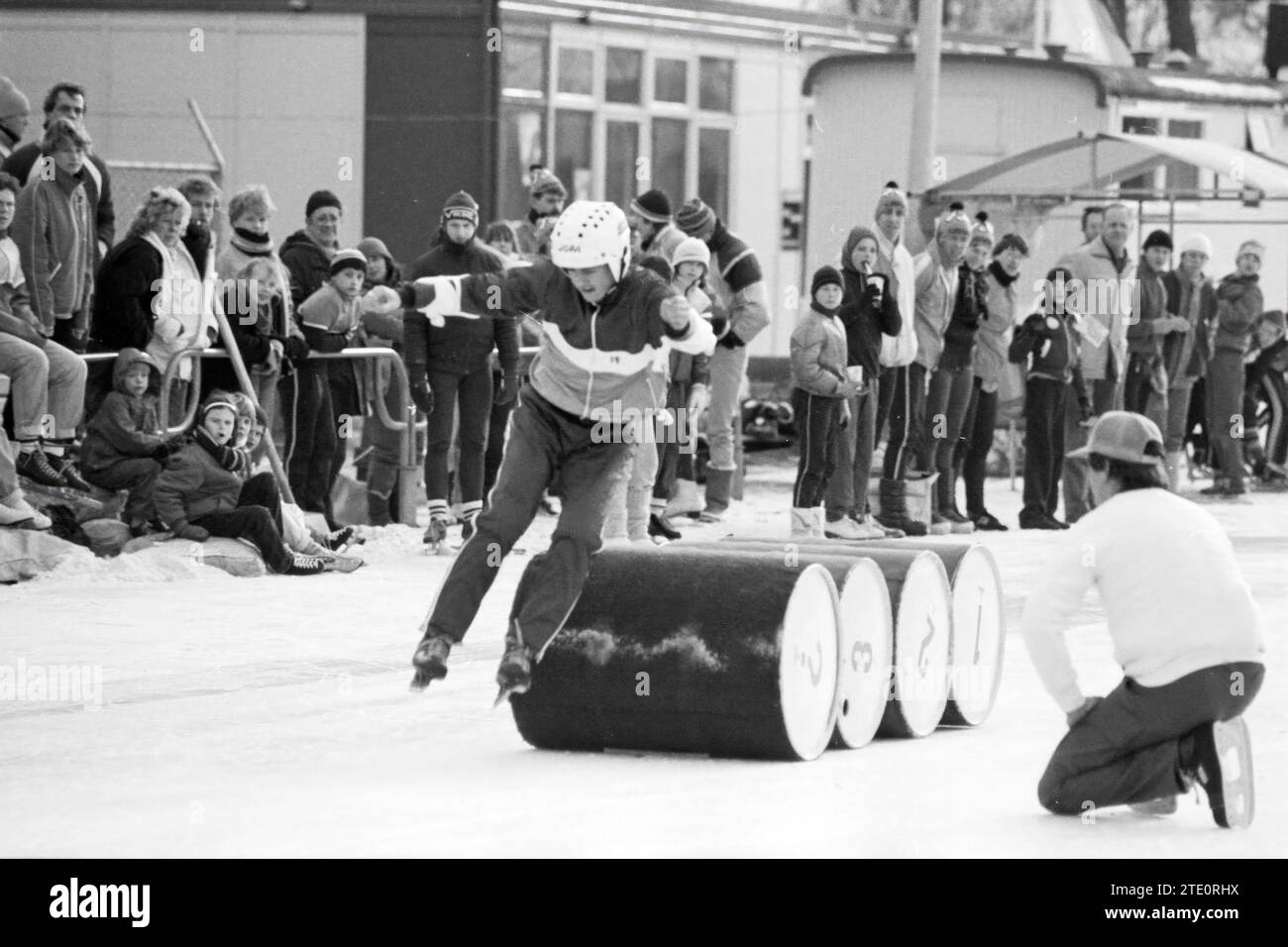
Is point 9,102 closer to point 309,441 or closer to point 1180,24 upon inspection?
point 309,441

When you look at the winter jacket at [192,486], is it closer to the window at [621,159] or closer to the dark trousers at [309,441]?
the dark trousers at [309,441]

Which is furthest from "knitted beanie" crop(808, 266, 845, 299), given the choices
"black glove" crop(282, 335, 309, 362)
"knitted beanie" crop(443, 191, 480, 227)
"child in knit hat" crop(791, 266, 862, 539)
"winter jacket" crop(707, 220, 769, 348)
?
"black glove" crop(282, 335, 309, 362)

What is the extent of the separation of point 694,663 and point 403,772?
106 cm

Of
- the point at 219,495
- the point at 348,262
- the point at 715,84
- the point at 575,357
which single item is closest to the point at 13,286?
the point at 219,495

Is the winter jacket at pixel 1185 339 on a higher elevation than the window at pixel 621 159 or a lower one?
lower

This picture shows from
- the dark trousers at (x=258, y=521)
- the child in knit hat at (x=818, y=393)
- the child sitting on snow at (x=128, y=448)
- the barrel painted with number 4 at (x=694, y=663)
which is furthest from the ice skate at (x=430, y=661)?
the child in knit hat at (x=818, y=393)

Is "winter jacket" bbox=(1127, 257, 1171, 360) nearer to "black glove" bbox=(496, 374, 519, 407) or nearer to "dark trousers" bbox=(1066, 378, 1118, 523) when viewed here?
"dark trousers" bbox=(1066, 378, 1118, 523)

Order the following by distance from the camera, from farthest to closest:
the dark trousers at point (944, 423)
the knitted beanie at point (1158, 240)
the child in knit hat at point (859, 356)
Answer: the knitted beanie at point (1158, 240) → the dark trousers at point (944, 423) → the child in knit hat at point (859, 356)

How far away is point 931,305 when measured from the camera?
1645 cm

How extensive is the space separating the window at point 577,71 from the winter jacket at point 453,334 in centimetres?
890

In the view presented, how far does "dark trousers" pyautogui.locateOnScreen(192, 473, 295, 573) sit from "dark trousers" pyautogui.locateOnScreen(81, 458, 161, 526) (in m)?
0.30

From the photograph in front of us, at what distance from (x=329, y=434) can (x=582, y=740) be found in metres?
6.52

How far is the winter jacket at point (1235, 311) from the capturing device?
20.1 metres
